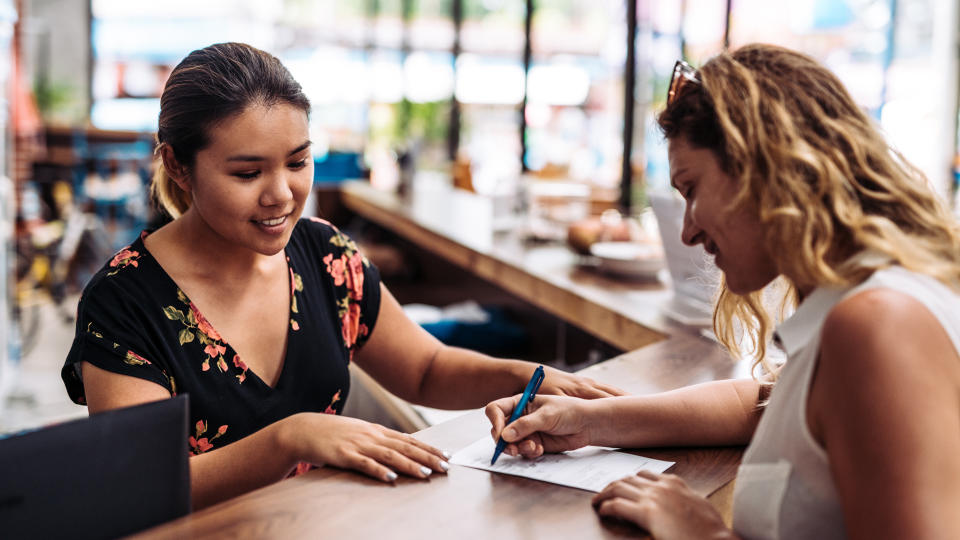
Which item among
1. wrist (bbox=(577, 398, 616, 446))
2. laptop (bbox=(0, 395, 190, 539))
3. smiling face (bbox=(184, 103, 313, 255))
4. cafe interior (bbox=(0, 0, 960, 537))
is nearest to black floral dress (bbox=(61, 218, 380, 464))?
smiling face (bbox=(184, 103, 313, 255))

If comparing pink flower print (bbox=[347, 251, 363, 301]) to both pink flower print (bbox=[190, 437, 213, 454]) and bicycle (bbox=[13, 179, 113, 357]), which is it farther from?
bicycle (bbox=[13, 179, 113, 357])

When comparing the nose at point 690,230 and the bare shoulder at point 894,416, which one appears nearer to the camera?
the bare shoulder at point 894,416

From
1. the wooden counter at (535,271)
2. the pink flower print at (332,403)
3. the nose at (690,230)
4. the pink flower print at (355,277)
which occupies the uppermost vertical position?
the nose at (690,230)

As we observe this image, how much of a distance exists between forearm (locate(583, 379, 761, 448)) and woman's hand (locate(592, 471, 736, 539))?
0.67 feet

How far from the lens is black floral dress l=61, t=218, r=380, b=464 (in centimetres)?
134

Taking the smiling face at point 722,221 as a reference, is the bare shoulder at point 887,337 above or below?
below

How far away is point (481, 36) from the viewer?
862 cm

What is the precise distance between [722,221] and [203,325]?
877mm

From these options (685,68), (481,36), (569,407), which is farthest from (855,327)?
(481,36)

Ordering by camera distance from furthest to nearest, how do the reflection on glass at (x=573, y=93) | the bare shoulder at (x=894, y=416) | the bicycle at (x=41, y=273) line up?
the reflection on glass at (x=573, y=93) < the bicycle at (x=41, y=273) < the bare shoulder at (x=894, y=416)

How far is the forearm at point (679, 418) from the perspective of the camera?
4.21 feet

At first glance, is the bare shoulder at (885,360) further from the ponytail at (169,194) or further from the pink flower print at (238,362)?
the ponytail at (169,194)

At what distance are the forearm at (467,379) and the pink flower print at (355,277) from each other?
8.4 inches

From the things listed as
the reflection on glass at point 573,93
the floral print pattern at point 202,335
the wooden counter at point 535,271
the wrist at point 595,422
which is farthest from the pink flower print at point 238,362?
the reflection on glass at point 573,93
